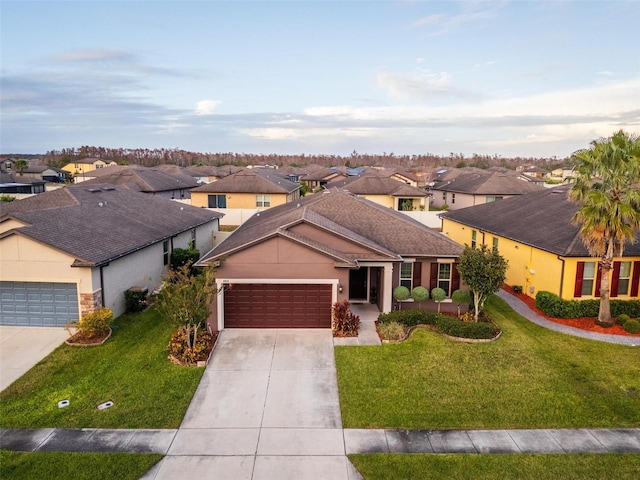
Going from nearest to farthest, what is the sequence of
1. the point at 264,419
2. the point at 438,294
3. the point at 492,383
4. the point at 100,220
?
the point at 264,419, the point at 492,383, the point at 438,294, the point at 100,220

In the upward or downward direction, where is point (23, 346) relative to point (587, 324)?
downward

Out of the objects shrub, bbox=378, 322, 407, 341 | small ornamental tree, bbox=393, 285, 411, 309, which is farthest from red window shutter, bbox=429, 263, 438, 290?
shrub, bbox=378, 322, 407, 341

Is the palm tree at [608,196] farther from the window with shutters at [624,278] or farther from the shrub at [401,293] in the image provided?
the shrub at [401,293]

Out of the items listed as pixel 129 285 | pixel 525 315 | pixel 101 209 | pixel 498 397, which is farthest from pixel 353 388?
pixel 101 209

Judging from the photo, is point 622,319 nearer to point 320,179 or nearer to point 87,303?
point 87,303

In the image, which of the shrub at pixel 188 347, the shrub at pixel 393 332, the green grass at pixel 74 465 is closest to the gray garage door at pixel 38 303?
Result: the shrub at pixel 188 347

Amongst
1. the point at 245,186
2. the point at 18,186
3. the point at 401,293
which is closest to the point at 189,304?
the point at 401,293

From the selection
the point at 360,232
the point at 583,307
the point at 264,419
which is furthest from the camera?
the point at 360,232
